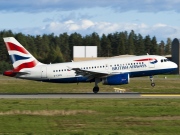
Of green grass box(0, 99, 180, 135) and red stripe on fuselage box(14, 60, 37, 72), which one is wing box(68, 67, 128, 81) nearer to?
red stripe on fuselage box(14, 60, 37, 72)

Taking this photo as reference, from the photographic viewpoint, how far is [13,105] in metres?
37.3

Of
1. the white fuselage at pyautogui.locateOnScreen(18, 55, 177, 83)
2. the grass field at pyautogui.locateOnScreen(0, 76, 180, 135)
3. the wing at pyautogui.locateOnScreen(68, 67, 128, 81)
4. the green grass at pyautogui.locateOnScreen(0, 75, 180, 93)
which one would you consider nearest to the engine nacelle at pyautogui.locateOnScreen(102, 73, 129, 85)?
the wing at pyautogui.locateOnScreen(68, 67, 128, 81)

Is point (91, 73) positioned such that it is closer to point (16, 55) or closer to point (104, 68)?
point (104, 68)

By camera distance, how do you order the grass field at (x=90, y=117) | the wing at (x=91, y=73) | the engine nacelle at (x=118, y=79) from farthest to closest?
the wing at (x=91, y=73) → the engine nacelle at (x=118, y=79) → the grass field at (x=90, y=117)

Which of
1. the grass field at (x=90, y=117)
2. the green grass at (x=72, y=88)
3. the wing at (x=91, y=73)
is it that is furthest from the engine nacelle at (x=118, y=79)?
the grass field at (x=90, y=117)

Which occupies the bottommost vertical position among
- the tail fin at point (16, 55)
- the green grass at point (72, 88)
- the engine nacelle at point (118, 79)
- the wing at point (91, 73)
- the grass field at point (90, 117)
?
the grass field at point (90, 117)

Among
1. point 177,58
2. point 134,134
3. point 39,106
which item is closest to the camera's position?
point 134,134

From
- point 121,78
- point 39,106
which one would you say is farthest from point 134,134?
point 121,78

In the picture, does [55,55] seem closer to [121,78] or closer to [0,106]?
[121,78]

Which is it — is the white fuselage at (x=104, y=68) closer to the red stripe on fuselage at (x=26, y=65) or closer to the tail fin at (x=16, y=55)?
the red stripe on fuselage at (x=26, y=65)

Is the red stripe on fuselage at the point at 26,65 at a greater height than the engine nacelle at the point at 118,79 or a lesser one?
greater

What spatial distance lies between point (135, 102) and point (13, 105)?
9322 mm

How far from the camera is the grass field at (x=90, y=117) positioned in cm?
2517

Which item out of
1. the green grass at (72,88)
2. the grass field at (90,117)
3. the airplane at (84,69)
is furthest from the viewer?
the green grass at (72,88)
